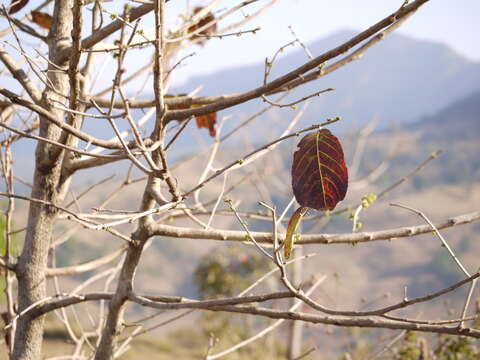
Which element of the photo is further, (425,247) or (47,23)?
(425,247)

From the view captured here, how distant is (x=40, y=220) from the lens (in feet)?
3.95

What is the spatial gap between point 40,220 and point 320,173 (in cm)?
71

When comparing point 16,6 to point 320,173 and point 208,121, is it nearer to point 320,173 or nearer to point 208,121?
point 208,121

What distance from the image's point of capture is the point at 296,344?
468cm

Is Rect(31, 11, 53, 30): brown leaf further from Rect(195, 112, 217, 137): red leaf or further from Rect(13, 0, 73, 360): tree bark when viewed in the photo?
Rect(195, 112, 217, 137): red leaf

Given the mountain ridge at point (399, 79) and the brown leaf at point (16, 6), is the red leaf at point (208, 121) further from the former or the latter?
the mountain ridge at point (399, 79)

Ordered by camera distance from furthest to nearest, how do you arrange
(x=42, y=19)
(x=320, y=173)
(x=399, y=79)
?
1. (x=399, y=79)
2. (x=42, y=19)
3. (x=320, y=173)

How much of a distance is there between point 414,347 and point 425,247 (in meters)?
41.5

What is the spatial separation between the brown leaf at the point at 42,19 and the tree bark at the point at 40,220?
12 cm

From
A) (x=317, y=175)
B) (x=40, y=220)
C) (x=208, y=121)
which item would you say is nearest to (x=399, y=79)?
(x=208, y=121)

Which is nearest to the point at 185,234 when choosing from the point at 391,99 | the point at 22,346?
the point at 22,346

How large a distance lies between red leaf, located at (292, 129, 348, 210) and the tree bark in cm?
61

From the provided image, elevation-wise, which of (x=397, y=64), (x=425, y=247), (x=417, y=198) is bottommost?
(x=425, y=247)

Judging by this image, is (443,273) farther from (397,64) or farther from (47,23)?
(397,64)
